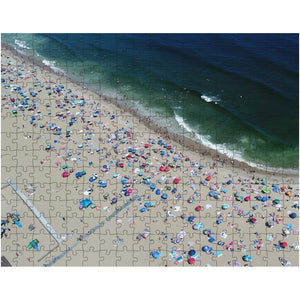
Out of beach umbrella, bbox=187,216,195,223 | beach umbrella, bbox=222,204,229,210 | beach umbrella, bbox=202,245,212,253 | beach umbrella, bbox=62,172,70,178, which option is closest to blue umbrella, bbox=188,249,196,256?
beach umbrella, bbox=202,245,212,253

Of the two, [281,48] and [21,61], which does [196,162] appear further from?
[21,61]

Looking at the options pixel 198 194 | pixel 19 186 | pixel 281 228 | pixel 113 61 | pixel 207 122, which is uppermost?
pixel 113 61

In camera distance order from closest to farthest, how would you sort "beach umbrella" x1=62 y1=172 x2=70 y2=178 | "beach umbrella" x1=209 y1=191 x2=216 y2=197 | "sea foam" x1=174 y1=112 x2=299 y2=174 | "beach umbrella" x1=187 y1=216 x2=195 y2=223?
"beach umbrella" x1=187 y1=216 x2=195 y2=223 → "beach umbrella" x1=209 y1=191 x2=216 y2=197 → "beach umbrella" x1=62 y1=172 x2=70 y2=178 → "sea foam" x1=174 y1=112 x2=299 y2=174

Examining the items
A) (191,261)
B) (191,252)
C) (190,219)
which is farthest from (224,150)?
(191,261)

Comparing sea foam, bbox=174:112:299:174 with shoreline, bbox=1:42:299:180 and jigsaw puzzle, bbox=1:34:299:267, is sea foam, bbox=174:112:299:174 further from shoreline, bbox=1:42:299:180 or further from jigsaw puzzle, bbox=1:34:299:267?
jigsaw puzzle, bbox=1:34:299:267

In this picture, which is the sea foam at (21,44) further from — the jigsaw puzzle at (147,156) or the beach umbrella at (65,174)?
the beach umbrella at (65,174)

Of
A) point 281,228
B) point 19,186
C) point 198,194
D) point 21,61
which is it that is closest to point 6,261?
point 19,186

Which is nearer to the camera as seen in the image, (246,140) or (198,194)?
(198,194)
